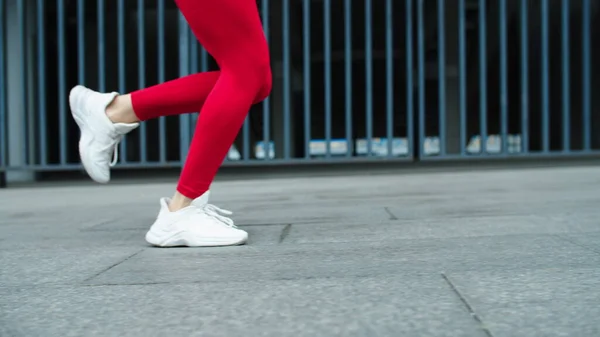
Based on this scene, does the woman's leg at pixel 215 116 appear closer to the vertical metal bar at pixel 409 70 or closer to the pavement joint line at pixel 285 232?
the pavement joint line at pixel 285 232

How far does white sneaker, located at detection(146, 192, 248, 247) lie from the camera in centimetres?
151

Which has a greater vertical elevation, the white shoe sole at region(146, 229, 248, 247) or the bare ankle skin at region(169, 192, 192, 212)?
the bare ankle skin at region(169, 192, 192, 212)

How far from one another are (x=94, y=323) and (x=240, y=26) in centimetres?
86

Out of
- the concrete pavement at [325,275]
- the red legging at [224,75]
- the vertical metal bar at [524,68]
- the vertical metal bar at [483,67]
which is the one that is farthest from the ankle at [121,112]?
the vertical metal bar at [524,68]

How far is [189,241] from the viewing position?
1518 millimetres

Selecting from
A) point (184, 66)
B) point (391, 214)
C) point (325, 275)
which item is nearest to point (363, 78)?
point (184, 66)

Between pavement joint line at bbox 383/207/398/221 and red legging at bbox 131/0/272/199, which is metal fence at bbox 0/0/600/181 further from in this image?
red legging at bbox 131/0/272/199

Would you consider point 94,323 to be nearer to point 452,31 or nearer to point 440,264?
point 440,264

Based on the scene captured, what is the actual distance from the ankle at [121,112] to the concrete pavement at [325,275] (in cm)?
35

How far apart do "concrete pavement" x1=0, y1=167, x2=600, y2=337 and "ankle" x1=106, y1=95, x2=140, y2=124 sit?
35cm

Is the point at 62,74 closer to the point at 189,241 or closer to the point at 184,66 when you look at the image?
the point at 184,66

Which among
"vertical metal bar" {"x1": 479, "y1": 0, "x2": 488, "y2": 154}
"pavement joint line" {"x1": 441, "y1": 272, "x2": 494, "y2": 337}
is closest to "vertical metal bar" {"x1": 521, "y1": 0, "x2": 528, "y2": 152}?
"vertical metal bar" {"x1": 479, "y1": 0, "x2": 488, "y2": 154}

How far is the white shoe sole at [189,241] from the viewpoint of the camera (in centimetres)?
151

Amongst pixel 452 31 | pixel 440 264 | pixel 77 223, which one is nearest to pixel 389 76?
pixel 452 31
